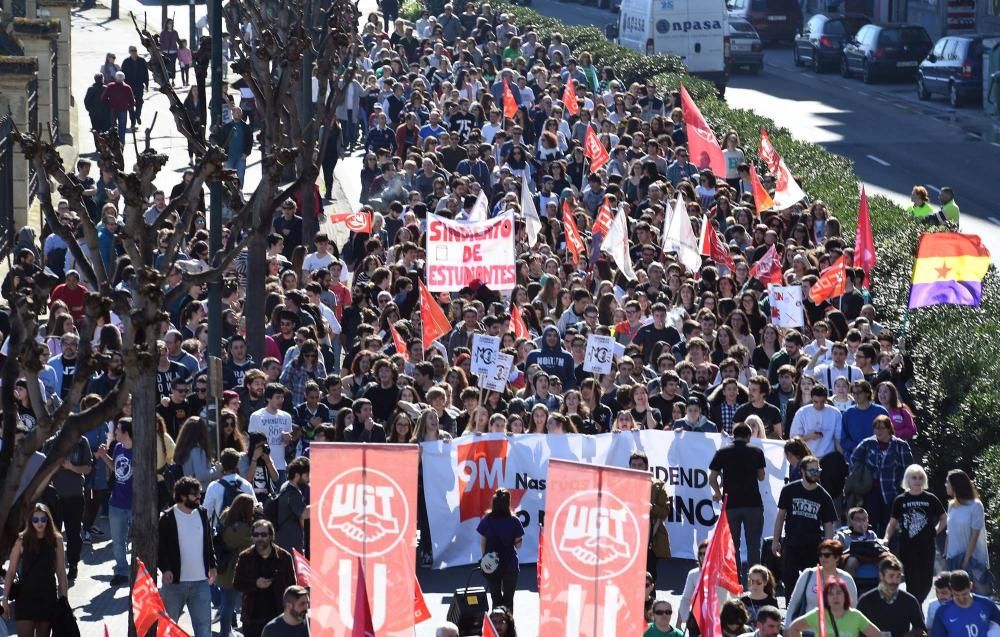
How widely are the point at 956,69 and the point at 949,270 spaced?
26.6 m

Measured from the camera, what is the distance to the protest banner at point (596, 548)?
464 inches

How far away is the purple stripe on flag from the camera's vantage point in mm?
19609

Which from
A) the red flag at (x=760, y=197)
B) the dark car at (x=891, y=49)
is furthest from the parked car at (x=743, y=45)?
the red flag at (x=760, y=197)

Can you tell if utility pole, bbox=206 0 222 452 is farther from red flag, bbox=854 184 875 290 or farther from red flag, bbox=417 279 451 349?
red flag, bbox=854 184 875 290

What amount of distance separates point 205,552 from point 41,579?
1.11 metres

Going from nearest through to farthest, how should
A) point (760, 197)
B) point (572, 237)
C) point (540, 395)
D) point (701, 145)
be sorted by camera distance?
point (540, 395) < point (572, 237) < point (760, 197) < point (701, 145)

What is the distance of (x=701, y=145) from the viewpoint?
26672 mm

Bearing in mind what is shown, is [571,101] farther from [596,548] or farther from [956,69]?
[596,548]

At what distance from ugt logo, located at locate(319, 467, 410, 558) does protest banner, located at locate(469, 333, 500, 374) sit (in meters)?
5.60

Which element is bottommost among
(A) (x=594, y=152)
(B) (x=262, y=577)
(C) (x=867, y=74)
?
(B) (x=262, y=577)

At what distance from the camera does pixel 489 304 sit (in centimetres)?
2105

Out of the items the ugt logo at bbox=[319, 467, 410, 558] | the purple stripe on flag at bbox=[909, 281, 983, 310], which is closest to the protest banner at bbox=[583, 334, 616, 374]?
the purple stripe on flag at bbox=[909, 281, 983, 310]

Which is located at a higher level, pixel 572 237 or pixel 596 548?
pixel 572 237

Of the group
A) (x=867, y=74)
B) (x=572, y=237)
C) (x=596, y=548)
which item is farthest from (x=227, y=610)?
(x=867, y=74)
